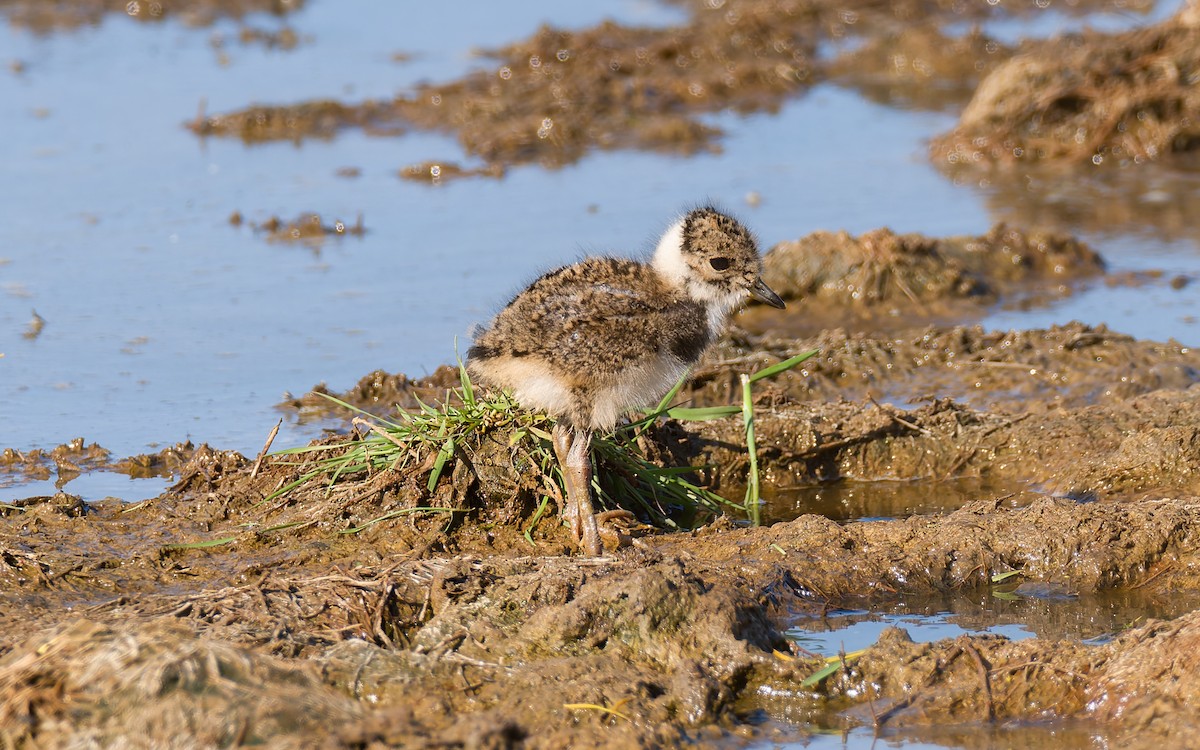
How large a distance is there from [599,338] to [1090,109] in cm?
825

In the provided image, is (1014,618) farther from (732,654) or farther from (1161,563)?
Answer: (732,654)

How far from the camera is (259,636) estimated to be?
4.55 m

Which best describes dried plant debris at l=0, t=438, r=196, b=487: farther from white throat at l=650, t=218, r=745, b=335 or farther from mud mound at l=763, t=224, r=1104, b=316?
mud mound at l=763, t=224, r=1104, b=316

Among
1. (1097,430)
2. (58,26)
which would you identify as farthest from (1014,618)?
(58,26)

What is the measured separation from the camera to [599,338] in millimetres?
5262

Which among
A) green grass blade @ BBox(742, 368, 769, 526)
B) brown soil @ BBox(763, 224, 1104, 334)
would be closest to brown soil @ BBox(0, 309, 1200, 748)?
green grass blade @ BBox(742, 368, 769, 526)

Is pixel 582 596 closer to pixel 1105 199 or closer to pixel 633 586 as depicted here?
pixel 633 586

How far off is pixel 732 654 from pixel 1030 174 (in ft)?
27.6

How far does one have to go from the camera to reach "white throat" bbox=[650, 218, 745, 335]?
18.6 ft

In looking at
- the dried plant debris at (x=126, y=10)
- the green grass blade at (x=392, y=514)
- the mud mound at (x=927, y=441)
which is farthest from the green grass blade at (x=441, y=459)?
the dried plant debris at (x=126, y=10)

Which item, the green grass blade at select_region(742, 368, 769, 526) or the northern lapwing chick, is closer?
the northern lapwing chick

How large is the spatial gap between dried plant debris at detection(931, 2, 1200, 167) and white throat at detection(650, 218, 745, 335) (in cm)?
699

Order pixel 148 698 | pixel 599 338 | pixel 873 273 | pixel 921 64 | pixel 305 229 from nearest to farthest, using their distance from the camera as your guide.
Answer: pixel 148 698 → pixel 599 338 → pixel 873 273 → pixel 305 229 → pixel 921 64

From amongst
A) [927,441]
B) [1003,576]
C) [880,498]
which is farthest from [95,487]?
[1003,576]
